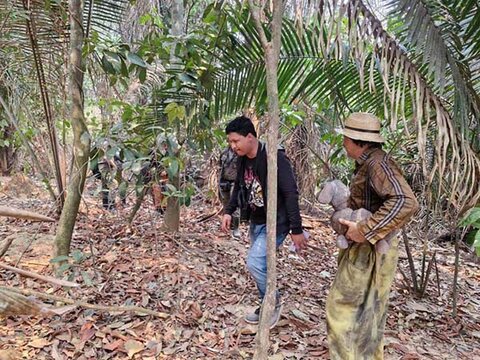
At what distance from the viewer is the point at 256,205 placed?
3.19m

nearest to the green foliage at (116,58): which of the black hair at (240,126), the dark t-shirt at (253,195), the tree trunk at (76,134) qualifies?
the tree trunk at (76,134)

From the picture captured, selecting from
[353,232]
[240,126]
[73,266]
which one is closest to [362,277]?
[353,232]

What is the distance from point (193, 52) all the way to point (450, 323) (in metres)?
3.08

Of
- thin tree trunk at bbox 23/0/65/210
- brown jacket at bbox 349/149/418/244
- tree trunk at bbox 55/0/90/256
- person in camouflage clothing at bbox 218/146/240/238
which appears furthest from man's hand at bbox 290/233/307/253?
person in camouflage clothing at bbox 218/146/240/238

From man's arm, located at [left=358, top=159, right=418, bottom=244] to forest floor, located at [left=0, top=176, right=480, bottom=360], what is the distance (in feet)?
3.70

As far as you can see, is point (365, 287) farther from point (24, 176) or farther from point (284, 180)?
point (24, 176)

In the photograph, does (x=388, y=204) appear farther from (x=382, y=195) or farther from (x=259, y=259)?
(x=259, y=259)

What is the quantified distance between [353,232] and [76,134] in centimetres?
200

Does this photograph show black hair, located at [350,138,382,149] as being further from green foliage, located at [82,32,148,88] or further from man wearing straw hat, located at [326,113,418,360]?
green foliage, located at [82,32,148,88]

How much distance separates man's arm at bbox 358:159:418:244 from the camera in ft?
7.45

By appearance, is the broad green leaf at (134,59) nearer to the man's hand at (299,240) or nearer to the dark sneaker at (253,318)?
the man's hand at (299,240)

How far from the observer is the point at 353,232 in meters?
2.42

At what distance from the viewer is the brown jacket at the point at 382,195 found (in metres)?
2.27

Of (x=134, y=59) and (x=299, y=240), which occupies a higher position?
(x=134, y=59)
